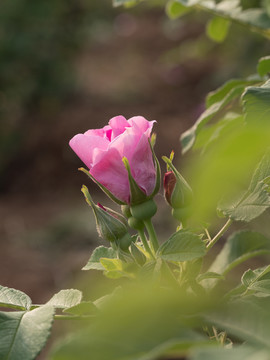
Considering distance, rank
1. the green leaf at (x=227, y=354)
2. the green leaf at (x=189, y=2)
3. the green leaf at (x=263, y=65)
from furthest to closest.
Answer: the green leaf at (x=189, y=2), the green leaf at (x=263, y=65), the green leaf at (x=227, y=354)

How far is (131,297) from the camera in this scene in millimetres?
369

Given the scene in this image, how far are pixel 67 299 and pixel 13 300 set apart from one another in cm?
6

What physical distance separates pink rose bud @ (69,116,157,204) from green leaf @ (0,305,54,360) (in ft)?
0.47

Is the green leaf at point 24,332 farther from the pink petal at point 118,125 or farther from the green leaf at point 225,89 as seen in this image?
the green leaf at point 225,89

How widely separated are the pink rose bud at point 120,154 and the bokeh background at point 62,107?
6.64 feet

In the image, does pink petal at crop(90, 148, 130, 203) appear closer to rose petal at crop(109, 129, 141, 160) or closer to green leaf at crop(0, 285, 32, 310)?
rose petal at crop(109, 129, 141, 160)

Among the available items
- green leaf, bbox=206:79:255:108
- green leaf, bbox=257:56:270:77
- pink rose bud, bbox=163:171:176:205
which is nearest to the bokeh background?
green leaf, bbox=206:79:255:108

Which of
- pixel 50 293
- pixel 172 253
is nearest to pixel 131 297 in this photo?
pixel 172 253

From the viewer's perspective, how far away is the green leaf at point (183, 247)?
0.56m

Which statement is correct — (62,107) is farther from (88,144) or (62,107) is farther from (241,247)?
(88,144)

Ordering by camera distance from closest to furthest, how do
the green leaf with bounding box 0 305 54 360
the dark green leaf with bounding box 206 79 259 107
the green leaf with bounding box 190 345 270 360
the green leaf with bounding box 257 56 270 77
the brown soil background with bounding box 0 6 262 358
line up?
the green leaf with bounding box 190 345 270 360
the green leaf with bounding box 0 305 54 360
the green leaf with bounding box 257 56 270 77
the dark green leaf with bounding box 206 79 259 107
the brown soil background with bounding box 0 6 262 358

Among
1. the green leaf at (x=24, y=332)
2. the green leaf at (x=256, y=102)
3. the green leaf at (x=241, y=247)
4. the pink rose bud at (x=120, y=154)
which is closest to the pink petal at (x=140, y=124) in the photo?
the pink rose bud at (x=120, y=154)

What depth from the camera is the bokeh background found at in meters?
3.13

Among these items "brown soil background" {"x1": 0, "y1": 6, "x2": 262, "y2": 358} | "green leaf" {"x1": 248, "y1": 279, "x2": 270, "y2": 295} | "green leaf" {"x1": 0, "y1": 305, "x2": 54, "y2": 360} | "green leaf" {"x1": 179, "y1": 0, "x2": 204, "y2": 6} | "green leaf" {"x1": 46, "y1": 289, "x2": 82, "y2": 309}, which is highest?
"green leaf" {"x1": 179, "y1": 0, "x2": 204, "y2": 6}
